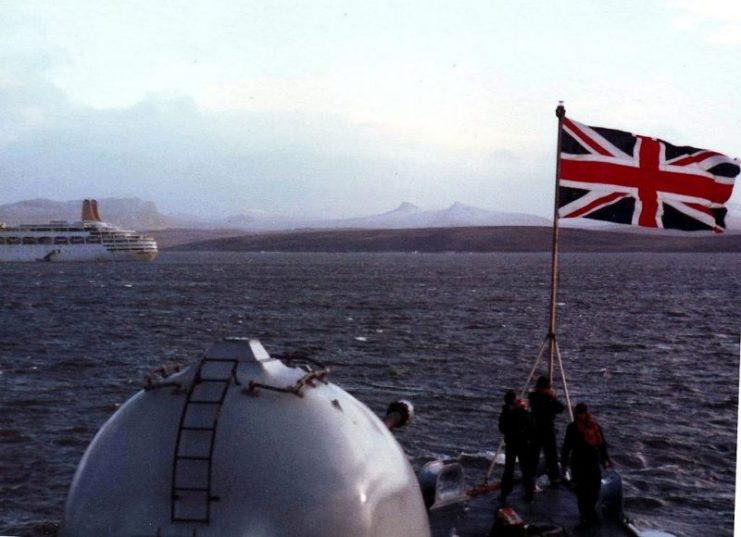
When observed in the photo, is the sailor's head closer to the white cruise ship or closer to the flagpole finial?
the flagpole finial

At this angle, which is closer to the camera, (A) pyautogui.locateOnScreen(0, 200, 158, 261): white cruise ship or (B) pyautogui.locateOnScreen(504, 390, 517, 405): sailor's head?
(B) pyautogui.locateOnScreen(504, 390, 517, 405): sailor's head

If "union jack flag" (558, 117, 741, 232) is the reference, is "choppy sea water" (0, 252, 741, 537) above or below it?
below

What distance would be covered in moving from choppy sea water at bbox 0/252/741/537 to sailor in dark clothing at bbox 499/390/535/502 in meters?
7.09

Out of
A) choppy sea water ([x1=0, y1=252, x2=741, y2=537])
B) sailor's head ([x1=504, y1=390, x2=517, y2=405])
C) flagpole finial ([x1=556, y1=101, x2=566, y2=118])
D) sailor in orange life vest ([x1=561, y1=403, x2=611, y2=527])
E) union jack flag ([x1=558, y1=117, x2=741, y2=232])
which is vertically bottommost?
choppy sea water ([x1=0, y1=252, x2=741, y2=537])

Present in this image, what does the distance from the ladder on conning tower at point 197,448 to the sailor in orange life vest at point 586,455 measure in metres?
4.25

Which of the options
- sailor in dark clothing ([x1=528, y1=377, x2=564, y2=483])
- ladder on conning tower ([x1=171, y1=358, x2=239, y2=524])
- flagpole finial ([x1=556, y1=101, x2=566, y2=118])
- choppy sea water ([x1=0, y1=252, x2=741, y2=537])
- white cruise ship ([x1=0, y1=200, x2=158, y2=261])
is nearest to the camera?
ladder on conning tower ([x1=171, y1=358, x2=239, y2=524])

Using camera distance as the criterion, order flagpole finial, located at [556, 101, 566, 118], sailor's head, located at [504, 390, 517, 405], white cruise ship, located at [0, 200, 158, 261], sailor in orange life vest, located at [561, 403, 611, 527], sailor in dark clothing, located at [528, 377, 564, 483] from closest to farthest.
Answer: sailor in orange life vest, located at [561, 403, 611, 527], sailor's head, located at [504, 390, 517, 405], sailor in dark clothing, located at [528, 377, 564, 483], flagpole finial, located at [556, 101, 566, 118], white cruise ship, located at [0, 200, 158, 261]

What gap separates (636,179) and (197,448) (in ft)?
25.2

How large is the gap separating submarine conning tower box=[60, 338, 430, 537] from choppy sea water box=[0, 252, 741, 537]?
35.9ft

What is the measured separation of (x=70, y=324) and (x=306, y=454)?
55.3 metres

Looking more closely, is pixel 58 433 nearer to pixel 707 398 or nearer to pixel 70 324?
pixel 707 398

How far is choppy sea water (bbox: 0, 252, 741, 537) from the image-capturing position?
19.7m

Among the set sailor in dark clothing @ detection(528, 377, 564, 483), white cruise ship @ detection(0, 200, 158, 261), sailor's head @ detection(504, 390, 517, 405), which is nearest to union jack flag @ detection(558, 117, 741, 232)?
sailor in dark clothing @ detection(528, 377, 564, 483)

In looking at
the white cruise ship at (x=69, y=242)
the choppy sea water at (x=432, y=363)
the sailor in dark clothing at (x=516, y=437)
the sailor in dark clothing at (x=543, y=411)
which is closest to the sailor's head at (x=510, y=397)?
the sailor in dark clothing at (x=516, y=437)
